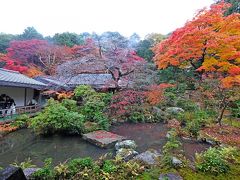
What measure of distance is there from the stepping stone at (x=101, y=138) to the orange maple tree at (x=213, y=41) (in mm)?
6883

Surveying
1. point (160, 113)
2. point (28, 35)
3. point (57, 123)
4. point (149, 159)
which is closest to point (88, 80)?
point (160, 113)

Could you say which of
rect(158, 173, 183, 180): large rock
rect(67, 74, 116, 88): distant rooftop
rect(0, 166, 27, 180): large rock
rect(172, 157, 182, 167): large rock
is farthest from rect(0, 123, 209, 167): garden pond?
rect(67, 74, 116, 88): distant rooftop

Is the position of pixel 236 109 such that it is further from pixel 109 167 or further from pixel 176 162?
pixel 109 167

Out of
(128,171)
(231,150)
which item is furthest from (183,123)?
(128,171)

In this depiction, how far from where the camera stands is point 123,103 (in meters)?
12.8

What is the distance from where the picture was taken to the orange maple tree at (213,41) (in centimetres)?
1114

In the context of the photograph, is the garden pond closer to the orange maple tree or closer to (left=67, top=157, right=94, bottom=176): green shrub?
(left=67, top=157, right=94, bottom=176): green shrub

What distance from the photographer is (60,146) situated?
27.7 feet

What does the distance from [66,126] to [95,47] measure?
839 centimetres

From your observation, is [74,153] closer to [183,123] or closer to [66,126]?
[66,126]

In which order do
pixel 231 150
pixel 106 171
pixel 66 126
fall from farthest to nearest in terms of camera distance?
pixel 66 126, pixel 231 150, pixel 106 171

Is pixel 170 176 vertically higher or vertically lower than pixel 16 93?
lower

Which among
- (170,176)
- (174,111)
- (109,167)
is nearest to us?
(170,176)

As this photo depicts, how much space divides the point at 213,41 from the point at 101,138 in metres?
8.56
